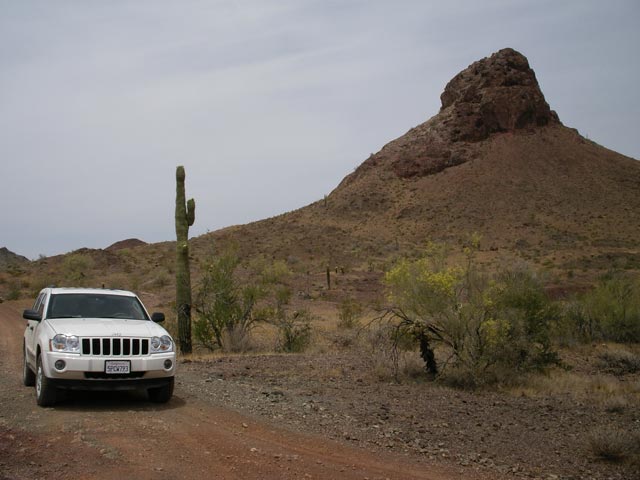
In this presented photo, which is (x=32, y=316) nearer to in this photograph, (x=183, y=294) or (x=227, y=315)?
(x=183, y=294)

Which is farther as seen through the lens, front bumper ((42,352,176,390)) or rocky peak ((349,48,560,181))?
rocky peak ((349,48,560,181))

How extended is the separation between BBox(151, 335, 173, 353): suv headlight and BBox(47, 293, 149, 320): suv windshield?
1227mm

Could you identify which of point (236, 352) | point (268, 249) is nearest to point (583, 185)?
point (268, 249)

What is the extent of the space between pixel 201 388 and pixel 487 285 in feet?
20.2

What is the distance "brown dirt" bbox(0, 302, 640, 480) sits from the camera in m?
6.41

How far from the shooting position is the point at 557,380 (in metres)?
12.2

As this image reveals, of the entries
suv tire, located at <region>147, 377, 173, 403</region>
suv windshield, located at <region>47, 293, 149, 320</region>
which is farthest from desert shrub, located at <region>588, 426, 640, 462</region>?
suv windshield, located at <region>47, 293, 149, 320</region>

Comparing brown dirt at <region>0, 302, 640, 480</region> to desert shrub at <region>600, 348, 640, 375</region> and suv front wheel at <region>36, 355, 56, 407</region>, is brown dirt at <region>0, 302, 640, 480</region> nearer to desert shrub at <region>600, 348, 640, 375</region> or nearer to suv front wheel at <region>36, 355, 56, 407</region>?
suv front wheel at <region>36, 355, 56, 407</region>

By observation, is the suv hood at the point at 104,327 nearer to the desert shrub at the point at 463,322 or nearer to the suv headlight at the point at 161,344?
the suv headlight at the point at 161,344

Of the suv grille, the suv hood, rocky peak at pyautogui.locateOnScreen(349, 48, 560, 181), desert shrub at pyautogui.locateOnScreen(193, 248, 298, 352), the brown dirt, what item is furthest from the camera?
rocky peak at pyautogui.locateOnScreen(349, 48, 560, 181)

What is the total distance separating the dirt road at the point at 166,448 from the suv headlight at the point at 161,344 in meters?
0.80

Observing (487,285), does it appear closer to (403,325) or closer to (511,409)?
(403,325)

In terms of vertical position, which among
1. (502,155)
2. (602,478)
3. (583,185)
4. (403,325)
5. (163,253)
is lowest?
(602,478)

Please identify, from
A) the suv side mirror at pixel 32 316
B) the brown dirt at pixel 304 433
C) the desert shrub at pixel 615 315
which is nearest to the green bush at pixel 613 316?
the desert shrub at pixel 615 315
